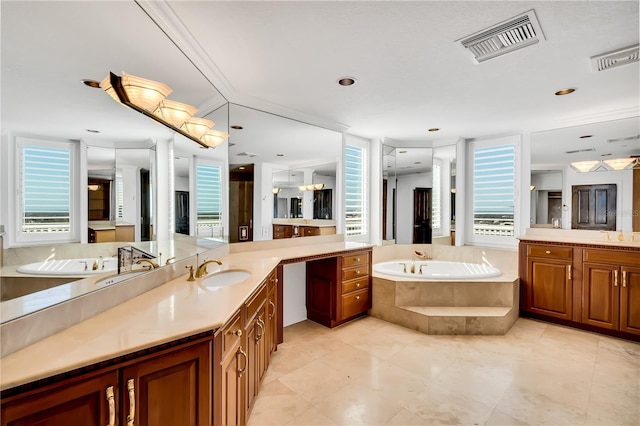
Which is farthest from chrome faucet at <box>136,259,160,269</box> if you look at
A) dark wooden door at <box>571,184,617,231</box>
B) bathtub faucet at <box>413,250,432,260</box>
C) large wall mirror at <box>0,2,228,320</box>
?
dark wooden door at <box>571,184,617,231</box>

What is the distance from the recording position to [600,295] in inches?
125

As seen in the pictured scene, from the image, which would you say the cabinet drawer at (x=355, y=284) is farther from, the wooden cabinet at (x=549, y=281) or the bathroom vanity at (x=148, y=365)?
the wooden cabinet at (x=549, y=281)

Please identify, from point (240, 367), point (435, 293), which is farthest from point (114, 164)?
point (435, 293)

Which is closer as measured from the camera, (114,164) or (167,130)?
(114,164)

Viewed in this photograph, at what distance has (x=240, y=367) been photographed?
5.19ft

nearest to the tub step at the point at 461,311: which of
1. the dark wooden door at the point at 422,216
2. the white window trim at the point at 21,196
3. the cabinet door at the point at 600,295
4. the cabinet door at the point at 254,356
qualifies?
the cabinet door at the point at 600,295

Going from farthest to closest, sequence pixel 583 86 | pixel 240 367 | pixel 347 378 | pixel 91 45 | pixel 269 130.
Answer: pixel 269 130 < pixel 583 86 < pixel 347 378 < pixel 240 367 < pixel 91 45

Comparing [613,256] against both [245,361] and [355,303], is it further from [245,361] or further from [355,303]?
[245,361]

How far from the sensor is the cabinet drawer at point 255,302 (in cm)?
175

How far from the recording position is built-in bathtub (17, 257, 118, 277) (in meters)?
1.10

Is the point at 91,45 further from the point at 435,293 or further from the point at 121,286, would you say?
the point at 435,293

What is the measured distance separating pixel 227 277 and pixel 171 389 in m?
1.22

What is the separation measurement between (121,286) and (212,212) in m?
1.30

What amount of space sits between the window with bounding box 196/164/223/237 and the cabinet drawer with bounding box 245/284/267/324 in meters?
0.89
